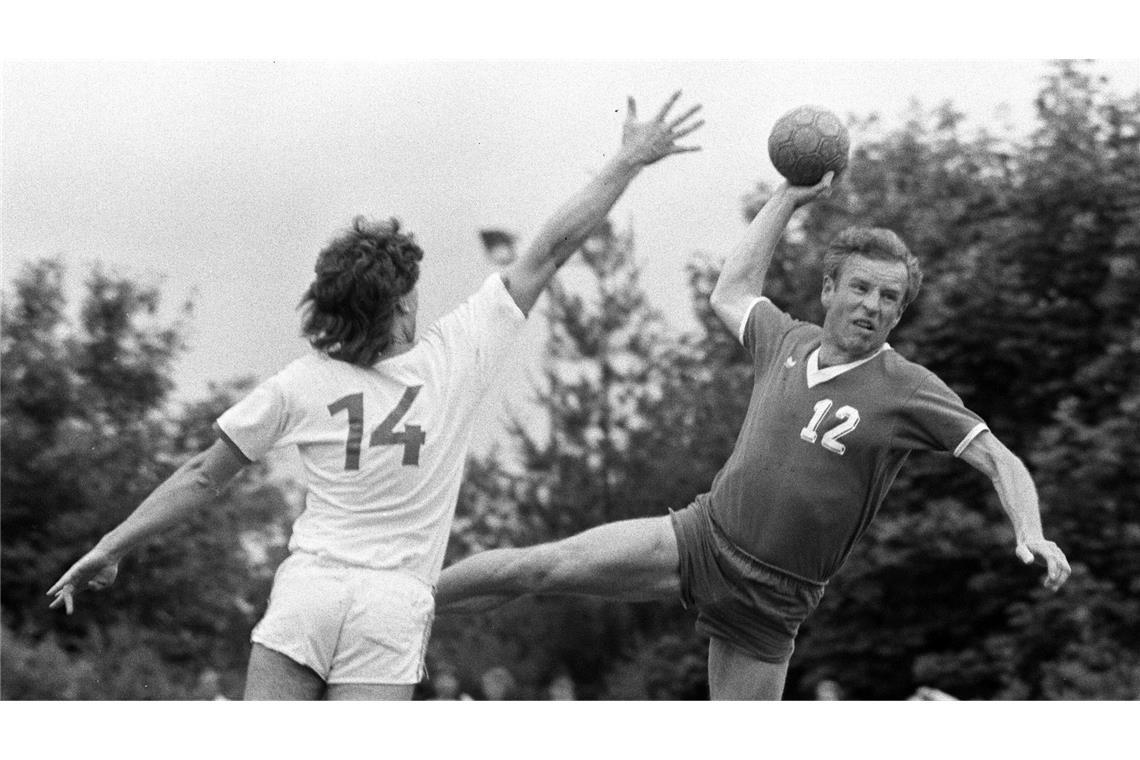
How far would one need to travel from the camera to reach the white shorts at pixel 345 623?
5.51 m

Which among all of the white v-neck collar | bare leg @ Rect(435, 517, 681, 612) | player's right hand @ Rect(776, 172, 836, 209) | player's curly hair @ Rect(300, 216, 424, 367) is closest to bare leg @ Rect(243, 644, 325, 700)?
player's curly hair @ Rect(300, 216, 424, 367)

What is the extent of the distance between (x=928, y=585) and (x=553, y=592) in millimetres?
13599

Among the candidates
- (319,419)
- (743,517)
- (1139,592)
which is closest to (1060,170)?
(1139,592)

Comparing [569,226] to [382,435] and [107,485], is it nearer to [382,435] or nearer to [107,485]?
[382,435]

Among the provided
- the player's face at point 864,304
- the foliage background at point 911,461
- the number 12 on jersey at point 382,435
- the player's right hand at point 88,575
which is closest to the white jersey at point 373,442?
the number 12 on jersey at point 382,435

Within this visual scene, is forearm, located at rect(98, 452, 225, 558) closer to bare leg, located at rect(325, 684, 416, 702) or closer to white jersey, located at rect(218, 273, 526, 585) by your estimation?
white jersey, located at rect(218, 273, 526, 585)

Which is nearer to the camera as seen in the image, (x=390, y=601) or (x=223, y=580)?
(x=390, y=601)

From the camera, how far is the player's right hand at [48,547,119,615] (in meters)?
5.77

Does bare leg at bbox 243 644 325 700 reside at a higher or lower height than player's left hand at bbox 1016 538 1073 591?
lower

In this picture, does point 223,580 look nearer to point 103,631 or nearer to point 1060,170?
point 103,631

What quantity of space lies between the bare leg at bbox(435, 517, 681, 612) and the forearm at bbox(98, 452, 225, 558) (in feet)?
4.78

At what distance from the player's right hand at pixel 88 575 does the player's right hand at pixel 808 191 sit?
10.2 ft

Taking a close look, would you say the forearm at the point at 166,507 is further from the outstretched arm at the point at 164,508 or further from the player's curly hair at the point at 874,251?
the player's curly hair at the point at 874,251

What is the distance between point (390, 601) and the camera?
5.56 metres
